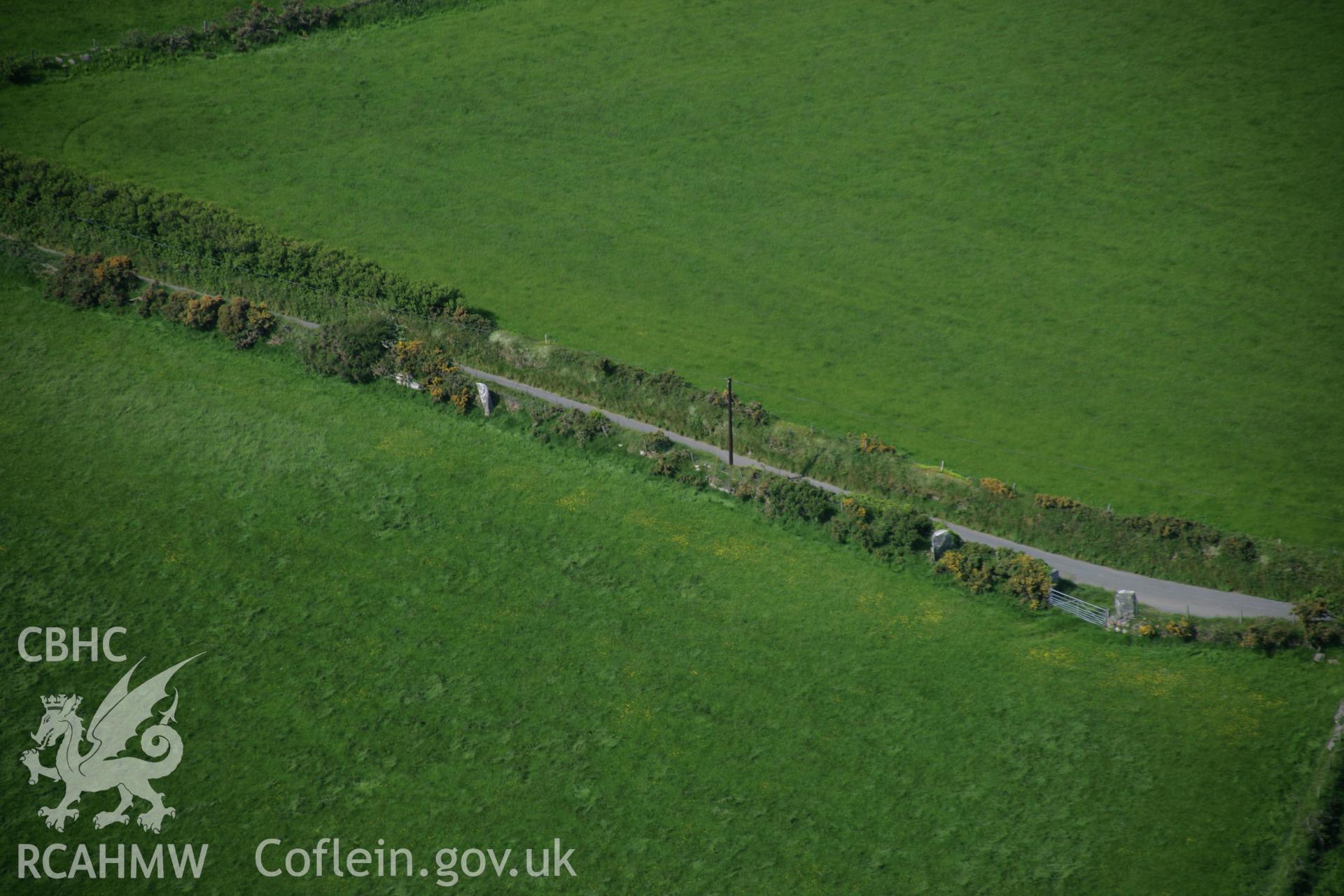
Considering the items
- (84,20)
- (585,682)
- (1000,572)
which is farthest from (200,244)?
(1000,572)

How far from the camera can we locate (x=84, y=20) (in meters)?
85.1

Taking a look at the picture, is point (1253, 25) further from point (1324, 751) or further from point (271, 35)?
point (271, 35)

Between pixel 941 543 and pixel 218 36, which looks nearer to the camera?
pixel 941 543

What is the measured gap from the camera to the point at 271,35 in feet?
281

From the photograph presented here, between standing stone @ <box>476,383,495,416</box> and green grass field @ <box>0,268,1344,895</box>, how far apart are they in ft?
3.91

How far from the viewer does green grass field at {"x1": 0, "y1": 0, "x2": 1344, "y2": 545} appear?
58438 mm

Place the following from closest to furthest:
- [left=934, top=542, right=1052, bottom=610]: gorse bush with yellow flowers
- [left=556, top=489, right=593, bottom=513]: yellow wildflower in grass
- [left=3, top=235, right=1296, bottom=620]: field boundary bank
→ 1. [left=3, top=235, right=1296, bottom=620]: field boundary bank
2. [left=934, top=542, right=1052, bottom=610]: gorse bush with yellow flowers
3. [left=556, top=489, right=593, bottom=513]: yellow wildflower in grass

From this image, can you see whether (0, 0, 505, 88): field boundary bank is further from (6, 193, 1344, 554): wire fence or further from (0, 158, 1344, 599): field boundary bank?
(6, 193, 1344, 554): wire fence

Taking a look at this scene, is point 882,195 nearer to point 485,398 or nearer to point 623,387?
point 623,387

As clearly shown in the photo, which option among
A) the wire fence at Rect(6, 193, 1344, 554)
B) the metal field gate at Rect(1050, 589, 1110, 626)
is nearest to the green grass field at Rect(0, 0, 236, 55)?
the wire fence at Rect(6, 193, 1344, 554)

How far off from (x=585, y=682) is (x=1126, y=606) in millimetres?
20859

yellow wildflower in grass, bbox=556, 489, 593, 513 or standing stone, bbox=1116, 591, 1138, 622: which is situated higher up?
standing stone, bbox=1116, 591, 1138, 622

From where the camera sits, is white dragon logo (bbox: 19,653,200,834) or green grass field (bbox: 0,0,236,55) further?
green grass field (bbox: 0,0,236,55)

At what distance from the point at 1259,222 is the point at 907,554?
3401 cm
